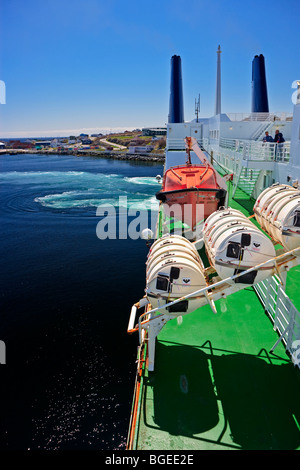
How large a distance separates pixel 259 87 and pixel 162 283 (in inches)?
1670

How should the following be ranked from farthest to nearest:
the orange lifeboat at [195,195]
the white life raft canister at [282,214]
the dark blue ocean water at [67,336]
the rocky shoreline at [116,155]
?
the rocky shoreline at [116,155]
the orange lifeboat at [195,195]
the dark blue ocean water at [67,336]
the white life raft canister at [282,214]

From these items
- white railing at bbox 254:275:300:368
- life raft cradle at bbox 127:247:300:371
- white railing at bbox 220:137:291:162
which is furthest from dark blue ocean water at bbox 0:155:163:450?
white railing at bbox 220:137:291:162

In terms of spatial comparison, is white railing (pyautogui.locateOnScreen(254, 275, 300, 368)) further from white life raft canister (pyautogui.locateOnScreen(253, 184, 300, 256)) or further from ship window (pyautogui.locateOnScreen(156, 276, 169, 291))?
ship window (pyautogui.locateOnScreen(156, 276, 169, 291))

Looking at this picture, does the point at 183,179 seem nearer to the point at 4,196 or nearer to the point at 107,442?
the point at 107,442

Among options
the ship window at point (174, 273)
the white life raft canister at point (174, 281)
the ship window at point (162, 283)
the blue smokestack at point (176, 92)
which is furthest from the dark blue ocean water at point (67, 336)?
the blue smokestack at point (176, 92)

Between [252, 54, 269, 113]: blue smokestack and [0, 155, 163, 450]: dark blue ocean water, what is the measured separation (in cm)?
2721

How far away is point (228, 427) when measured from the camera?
22.4 feet

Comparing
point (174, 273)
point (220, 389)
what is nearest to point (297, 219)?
point (174, 273)

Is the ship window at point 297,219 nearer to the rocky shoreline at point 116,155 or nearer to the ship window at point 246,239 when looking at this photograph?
the ship window at point 246,239

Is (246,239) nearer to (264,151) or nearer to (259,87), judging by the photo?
(264,151)

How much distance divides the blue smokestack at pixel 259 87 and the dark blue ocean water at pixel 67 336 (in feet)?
89.3

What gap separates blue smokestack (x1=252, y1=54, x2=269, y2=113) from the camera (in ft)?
136

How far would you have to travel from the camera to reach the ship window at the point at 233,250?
769 centimetres
